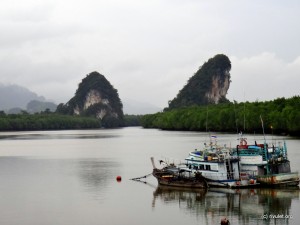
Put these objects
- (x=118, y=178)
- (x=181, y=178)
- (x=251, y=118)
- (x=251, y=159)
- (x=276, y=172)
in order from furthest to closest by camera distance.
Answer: (x=251, y=118), (x=118, y=178), (x=181, y=178), (x=276, y=172), (x=251, y=159)

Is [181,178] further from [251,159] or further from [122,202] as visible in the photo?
A: [122,202]

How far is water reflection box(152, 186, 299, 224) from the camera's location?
30.2 metres

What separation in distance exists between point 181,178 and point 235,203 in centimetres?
720

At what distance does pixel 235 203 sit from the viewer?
3412 centimetres

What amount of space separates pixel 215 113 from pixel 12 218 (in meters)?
116

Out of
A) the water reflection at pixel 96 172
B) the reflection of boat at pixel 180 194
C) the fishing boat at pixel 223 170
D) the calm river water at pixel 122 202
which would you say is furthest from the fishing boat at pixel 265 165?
the water reflection at pixel 96 172

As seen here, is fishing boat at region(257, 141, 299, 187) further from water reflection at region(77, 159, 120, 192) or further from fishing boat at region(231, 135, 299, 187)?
water reflection at region(77, 159, 120, 192)

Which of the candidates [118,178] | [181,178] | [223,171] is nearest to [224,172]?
[223,171]

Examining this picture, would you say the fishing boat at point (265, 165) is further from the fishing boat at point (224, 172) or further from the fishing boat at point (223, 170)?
the fishing boat at point (224, 172)

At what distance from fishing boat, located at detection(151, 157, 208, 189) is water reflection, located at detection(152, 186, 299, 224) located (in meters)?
0.54

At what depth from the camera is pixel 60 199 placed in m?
37.7

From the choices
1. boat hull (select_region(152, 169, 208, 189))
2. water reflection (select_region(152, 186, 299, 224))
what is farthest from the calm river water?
boat hull (select_region(152, 169, 208, 189))

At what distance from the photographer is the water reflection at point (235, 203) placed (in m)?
30.2

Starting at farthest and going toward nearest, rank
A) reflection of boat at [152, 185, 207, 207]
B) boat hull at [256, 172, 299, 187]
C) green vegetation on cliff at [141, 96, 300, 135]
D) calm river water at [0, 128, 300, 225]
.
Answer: green vegetation on cliff at [141, 96, 300, 135] → boat hull at [256, 172, 299, 187] → reflection of boat at [152, 185, 207, 207] → calm river water at [0, 128, 300, 225]
